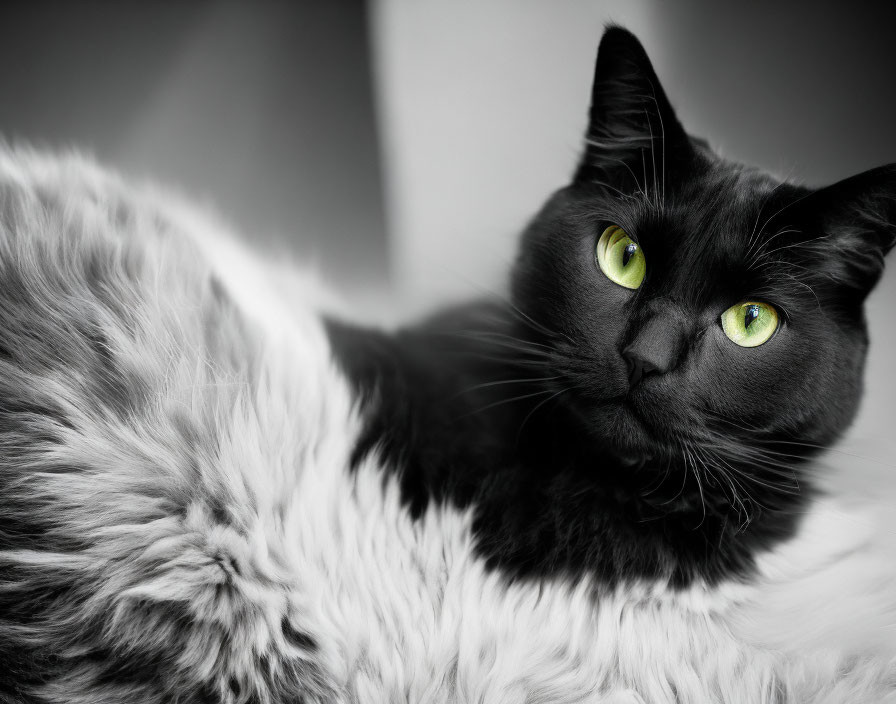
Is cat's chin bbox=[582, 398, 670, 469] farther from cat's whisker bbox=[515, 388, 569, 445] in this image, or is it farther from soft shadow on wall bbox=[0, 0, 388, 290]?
soft shadow on wall bbox=[0, 0, 388, 290]

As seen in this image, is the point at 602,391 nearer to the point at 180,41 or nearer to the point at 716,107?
the point at 716,107

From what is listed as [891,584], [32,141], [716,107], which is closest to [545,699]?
[891,584]

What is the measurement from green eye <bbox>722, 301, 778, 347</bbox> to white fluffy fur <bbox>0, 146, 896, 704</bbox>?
27cm

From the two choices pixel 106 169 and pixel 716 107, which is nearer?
pixel 106 169

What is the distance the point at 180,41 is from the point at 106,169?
16.3 inches

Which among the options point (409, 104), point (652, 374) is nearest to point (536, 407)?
point (652, 374)

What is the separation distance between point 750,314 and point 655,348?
0.12 m

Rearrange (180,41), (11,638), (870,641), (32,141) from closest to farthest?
(11,638) → (870,641) → (32,141) → (180,41)

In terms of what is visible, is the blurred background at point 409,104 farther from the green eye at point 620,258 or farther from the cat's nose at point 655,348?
the cat's nose at point 655,348

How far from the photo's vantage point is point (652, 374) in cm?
67

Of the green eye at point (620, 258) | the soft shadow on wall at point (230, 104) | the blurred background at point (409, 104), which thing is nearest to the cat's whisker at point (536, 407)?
the green eye at point (620, 258)

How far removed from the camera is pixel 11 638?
1.75 feet

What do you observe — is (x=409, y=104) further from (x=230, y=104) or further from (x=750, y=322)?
(x=750, y=322)

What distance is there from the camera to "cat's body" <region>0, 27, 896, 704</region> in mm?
565
